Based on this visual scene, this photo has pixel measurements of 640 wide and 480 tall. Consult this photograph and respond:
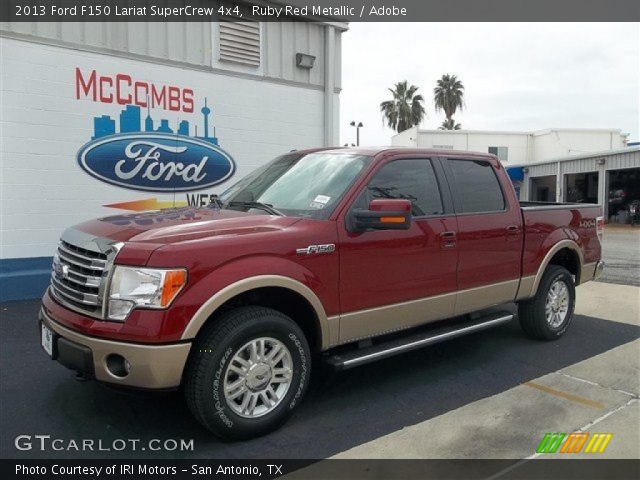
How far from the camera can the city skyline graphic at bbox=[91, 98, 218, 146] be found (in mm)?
7789

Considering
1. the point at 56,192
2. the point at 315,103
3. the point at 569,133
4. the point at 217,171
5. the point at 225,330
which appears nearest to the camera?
the point at 225,330

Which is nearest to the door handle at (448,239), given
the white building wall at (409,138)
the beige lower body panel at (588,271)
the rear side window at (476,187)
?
the rear side window at (476,187)

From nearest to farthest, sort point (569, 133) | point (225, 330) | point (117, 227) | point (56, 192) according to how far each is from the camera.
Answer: point (225, 330), point (117, 227), point (56, 192), point (569, 133)

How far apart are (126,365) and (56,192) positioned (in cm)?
524

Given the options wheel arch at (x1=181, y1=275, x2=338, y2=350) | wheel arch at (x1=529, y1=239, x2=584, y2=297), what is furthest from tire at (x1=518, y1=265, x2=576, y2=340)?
wheel arch at (x1=181, y1=275, x2=338, y2=350)

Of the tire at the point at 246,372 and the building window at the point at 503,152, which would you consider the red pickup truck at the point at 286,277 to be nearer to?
the tire at the point at 246,372

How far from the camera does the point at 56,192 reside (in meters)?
7.45

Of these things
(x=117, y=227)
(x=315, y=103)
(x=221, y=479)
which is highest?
(x=315, y=103)

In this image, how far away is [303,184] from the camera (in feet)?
14.0

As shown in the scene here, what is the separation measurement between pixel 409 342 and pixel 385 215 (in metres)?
1.15

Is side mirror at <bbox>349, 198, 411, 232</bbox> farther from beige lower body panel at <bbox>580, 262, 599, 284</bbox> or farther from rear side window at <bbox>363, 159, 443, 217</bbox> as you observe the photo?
beige lower body panel at <bbox>580, 262, 599, 284</bbox>

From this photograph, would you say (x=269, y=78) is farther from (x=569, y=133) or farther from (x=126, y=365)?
(x=569, y=133)

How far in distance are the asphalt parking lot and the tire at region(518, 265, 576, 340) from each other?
0.18 m

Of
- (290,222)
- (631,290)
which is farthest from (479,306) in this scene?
(631,290)
